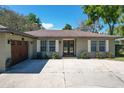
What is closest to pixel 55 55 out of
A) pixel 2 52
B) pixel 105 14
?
pixel 2 52

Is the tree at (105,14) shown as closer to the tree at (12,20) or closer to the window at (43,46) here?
the tree at (12,20)

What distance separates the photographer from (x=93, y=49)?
22.3 m

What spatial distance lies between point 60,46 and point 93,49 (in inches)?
150

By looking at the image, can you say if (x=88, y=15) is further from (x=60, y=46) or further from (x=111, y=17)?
(x=60, y=46)

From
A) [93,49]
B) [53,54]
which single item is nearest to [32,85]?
[53,54]

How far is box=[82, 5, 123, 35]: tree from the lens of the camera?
32344mm

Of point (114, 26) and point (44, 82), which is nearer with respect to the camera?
point (44, 82)

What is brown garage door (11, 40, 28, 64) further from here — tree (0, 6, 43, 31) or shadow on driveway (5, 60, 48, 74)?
tree (0, 6, 43, 31)

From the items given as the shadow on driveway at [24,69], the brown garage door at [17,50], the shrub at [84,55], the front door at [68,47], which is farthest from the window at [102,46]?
the shadow on driveway at [24,69]

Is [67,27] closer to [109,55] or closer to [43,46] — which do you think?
[43,46]

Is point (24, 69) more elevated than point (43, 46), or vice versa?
point (43, 46)

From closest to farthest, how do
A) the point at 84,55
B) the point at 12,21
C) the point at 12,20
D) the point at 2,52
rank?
the point at 2,52
the point at 84,55
the point at 12,20
the point at 12,21

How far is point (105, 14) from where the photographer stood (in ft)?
108
